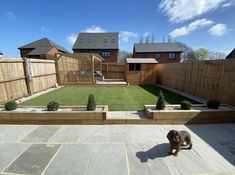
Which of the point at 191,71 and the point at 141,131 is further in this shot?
the point at 191,71

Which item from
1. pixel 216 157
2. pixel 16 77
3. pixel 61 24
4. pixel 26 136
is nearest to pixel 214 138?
pixel 216 157

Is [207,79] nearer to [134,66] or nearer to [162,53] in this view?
[134,66]

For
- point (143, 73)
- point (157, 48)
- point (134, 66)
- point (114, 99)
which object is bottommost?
point (114, 99)

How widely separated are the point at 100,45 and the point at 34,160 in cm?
2744

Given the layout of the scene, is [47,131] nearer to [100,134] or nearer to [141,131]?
[100,134]

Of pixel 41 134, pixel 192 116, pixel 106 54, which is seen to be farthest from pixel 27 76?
pixel 106 54

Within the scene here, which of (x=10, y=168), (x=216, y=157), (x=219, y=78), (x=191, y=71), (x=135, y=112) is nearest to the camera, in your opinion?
(x=10, y=168)

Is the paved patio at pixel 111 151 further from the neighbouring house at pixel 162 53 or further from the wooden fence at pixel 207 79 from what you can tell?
the neighbouring house at pixel 162 53

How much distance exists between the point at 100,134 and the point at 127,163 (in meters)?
1.34

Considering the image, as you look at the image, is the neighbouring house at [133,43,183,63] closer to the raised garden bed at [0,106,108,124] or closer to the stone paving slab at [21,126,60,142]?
the raised garden bed at [0,106,108,124]

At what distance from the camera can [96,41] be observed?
28750mm

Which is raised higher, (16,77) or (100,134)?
(16,77)

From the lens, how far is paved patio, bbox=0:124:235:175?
8.14 ft

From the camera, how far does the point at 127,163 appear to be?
2623 mm
